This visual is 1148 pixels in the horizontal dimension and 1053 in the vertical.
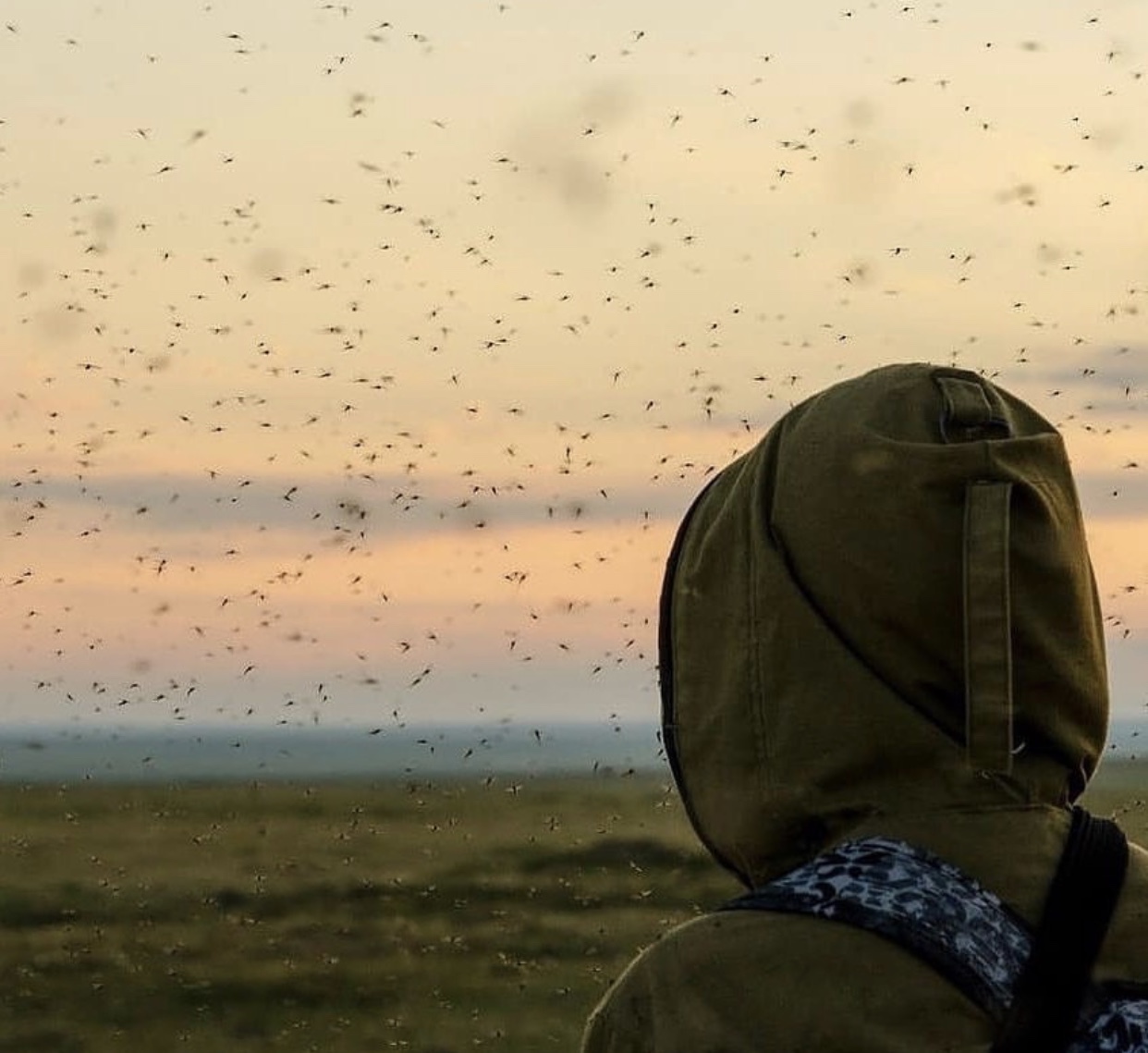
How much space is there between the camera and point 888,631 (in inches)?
109

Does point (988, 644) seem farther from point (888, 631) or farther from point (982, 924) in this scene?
point (982, 924)

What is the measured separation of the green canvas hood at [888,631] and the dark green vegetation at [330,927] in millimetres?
15963

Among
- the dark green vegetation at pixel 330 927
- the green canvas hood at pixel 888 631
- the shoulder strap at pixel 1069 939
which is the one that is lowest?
the dark green vegetation at pixel 330 927

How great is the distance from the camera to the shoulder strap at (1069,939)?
2.58 meters

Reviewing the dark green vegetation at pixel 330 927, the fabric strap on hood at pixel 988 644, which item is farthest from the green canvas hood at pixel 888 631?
the dark green vegetation at pixel 330 927

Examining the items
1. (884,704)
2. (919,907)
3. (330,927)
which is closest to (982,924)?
(919,907)

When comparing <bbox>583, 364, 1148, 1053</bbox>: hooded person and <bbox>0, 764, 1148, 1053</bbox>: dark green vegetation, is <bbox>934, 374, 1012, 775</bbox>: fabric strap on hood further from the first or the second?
<bbox>0, 764, 1148, 1053</bbox>: dark green vegetation

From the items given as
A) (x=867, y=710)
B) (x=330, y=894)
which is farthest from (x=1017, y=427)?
(x=330, y=894)

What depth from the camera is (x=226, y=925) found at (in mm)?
26781

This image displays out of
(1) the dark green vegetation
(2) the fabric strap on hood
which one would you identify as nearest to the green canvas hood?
(2) the fabric strap on hood

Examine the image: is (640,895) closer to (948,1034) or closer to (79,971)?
(79,971)

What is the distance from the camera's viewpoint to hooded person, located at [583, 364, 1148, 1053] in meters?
2.60

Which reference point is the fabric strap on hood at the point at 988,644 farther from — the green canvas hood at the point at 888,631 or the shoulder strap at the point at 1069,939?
the shoulder strap at the point at 1069,939

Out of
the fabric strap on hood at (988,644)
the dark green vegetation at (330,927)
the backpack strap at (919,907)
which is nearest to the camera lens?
the backpack strap at (919,907)
